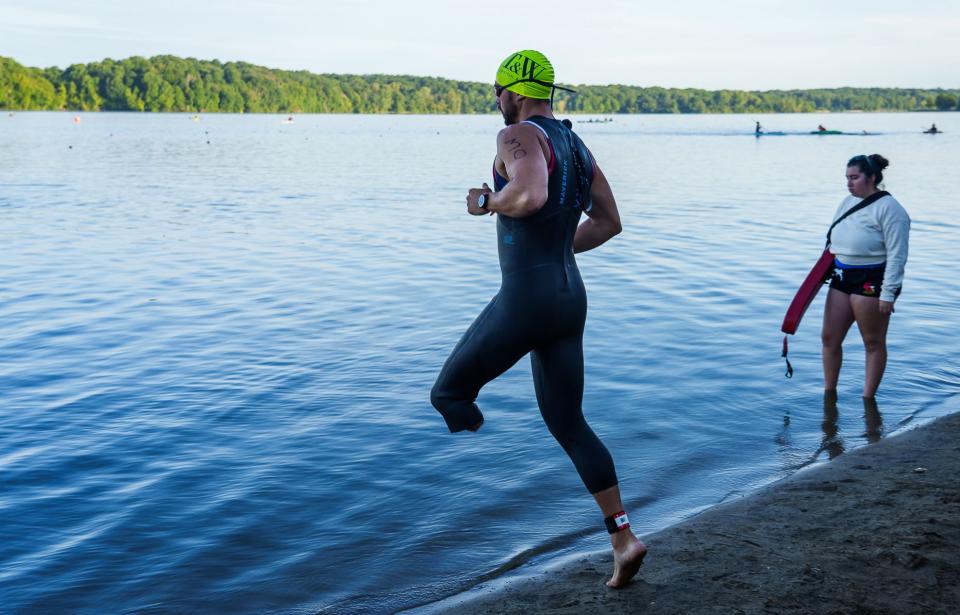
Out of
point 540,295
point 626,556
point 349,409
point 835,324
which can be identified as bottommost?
point 349,409

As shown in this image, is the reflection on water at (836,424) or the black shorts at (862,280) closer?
the reflection on water at (836,424)

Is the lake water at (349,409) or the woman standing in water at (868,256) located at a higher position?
the woman standing in water at (868,256)

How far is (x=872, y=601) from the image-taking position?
3.99m

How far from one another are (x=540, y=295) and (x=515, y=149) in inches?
25.4

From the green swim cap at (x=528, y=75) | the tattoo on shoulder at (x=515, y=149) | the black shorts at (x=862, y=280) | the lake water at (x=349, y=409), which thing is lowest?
the lake water at (x=349, y=409)

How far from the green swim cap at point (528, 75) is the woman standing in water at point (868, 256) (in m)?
4.10

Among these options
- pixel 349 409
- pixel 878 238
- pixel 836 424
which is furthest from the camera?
pixel 349 409

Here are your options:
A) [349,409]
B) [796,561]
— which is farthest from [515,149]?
[349,409]

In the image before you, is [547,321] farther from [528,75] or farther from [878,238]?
[878,238]

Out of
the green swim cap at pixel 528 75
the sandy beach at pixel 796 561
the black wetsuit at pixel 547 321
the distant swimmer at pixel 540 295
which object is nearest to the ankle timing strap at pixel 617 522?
the distant swimmer at pixel 540 295

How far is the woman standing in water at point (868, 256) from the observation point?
7199 mm

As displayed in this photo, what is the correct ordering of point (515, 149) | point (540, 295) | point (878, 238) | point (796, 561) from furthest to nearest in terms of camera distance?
point (878, 238)
point (796, 561)
point (540, 295)
point (515, 149)

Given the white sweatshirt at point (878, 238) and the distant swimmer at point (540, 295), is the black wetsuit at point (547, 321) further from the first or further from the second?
the white sweatshirt at point (878, 238)

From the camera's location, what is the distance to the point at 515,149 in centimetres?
388
